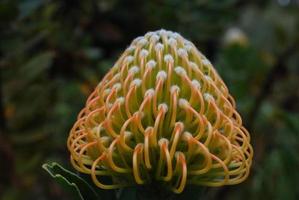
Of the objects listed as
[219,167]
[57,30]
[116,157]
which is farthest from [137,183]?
[57,30]

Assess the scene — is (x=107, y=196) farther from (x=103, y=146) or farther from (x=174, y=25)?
(x=174, y=25)

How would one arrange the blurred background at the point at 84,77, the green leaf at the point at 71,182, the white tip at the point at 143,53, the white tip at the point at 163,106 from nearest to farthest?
the green leaf at the point at 71,182 → the white tip at the point at 163,106 → the white tip at the point at 143,53 → the blurred background at the point at 84,77

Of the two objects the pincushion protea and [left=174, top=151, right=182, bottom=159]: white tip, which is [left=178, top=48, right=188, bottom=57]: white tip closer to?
the pincushion protea

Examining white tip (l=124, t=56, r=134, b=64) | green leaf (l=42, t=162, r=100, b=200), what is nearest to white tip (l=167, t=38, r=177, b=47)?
white tip (l=124, t=56, r=134, b=64)

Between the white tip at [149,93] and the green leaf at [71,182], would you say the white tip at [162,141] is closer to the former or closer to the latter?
the white tip at [149,93]

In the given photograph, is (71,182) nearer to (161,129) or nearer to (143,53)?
(161,129)

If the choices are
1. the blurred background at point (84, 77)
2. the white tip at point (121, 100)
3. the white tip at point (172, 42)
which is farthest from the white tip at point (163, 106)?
the blurred background at point (84, 77)

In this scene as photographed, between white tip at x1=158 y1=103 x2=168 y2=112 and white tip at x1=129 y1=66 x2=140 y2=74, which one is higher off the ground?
white tip at x1=129 y1=66 x2=140 y2=74
